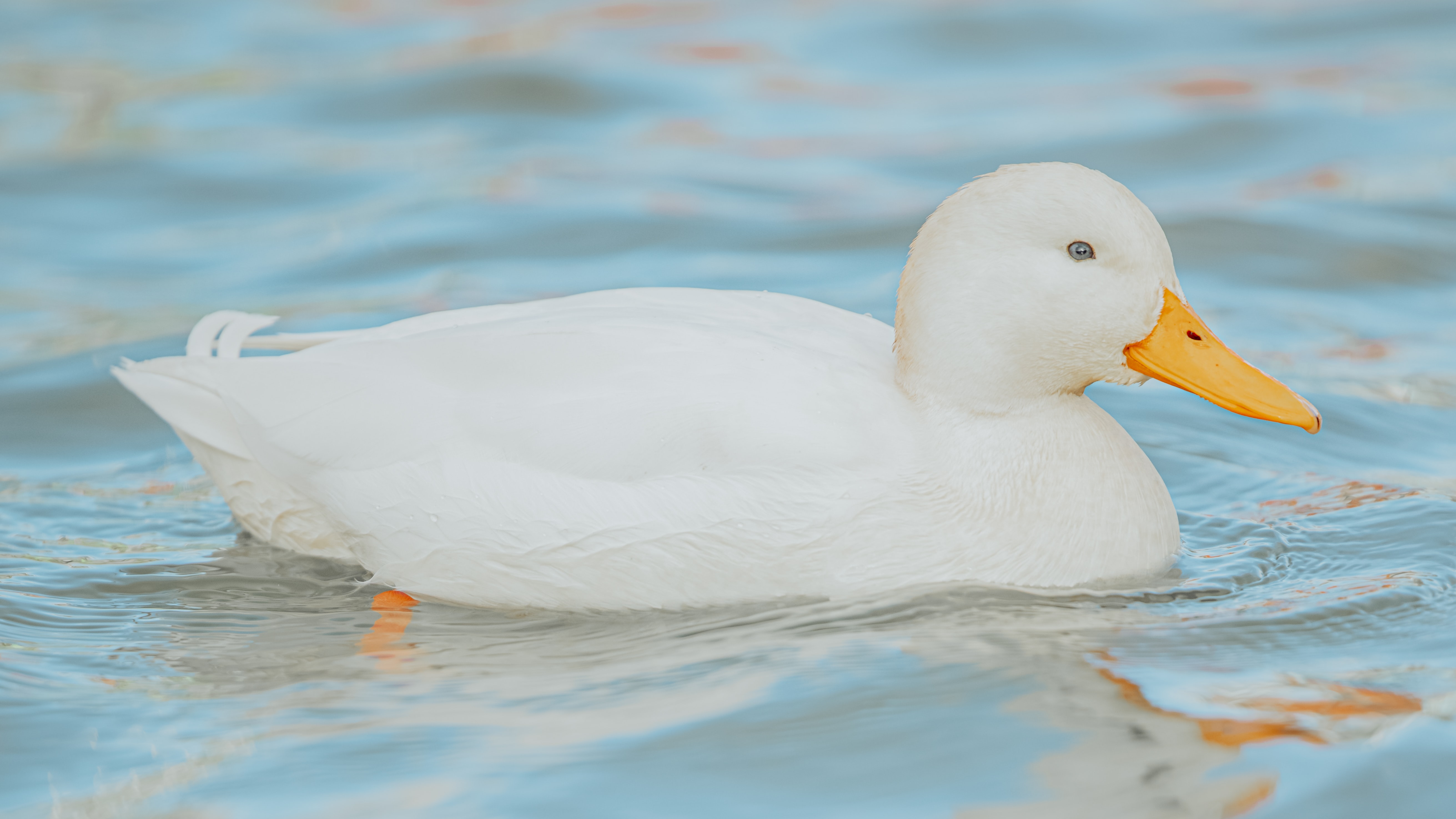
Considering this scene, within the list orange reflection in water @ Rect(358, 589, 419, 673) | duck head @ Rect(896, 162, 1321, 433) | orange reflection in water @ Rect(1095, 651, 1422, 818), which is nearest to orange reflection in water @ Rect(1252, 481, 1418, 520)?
duck head @ Rect(896, 162, 1321, 433)

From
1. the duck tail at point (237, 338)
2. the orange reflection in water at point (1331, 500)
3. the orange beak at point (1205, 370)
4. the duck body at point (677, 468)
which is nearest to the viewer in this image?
the duck body at point (677, 468)

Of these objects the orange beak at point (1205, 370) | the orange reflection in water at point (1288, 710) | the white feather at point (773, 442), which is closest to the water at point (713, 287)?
the orange reflection in water at point (1288, 710)

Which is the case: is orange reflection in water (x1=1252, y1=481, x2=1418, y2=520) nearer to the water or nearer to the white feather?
the water

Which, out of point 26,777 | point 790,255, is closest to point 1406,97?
point 790,255

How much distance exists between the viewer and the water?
3.36 metres

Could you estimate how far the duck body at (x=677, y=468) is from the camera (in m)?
3.82

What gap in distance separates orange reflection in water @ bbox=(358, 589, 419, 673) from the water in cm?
2

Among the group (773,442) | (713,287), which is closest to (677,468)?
(773,442)

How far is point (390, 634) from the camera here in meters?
4.05

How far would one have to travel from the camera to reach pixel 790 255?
7.61m

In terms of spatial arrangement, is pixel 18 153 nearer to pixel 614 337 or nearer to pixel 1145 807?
pixel 614 337

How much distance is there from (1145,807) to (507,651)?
59.8 inches

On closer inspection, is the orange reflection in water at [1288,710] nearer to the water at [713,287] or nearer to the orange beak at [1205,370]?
the water at [713,287]

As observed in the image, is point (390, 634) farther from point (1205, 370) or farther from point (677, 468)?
point (1205, 370)
